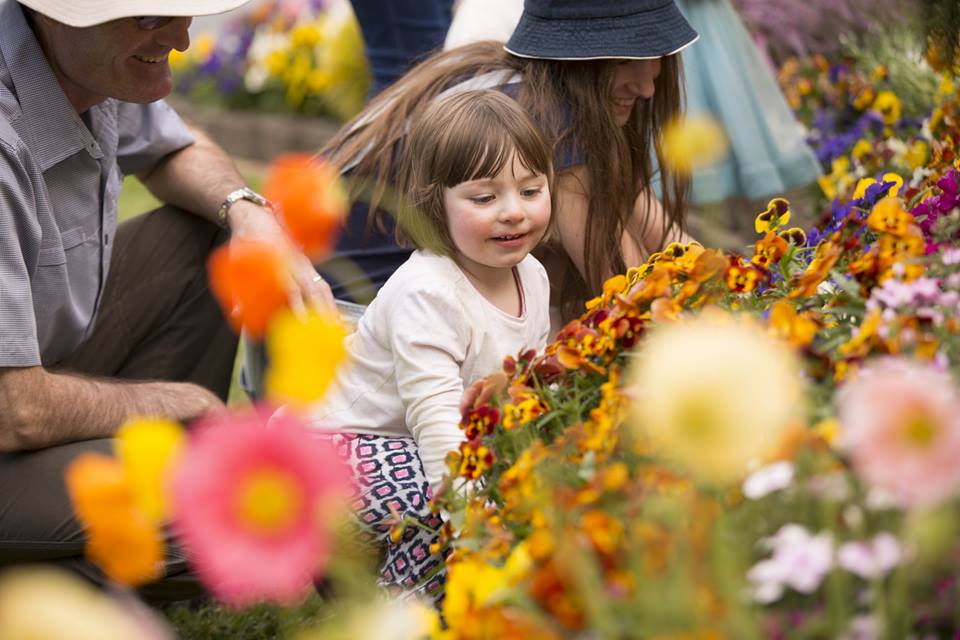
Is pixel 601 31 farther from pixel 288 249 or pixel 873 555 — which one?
pixel 873 555

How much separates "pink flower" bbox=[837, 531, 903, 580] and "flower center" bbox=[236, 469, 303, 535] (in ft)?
1.40

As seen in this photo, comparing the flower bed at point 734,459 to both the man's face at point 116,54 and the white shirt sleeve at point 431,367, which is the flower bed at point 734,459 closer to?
the white shirt sleeve at point 431,367

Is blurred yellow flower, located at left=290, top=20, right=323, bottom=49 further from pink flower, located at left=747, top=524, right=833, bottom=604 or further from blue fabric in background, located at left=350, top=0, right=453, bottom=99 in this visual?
pink flower, located at left=747, top=524, right=833, bottom=604

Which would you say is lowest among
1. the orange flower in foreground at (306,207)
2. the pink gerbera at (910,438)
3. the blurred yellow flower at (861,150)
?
the blurred yellow flower at (861,150)

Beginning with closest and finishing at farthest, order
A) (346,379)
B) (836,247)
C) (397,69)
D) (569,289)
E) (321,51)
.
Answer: (836,247)
(346,379)
(569,289)
(397,69)
(321,51)

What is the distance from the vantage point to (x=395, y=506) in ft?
6.52

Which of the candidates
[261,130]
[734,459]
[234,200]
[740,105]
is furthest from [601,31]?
[261,130]

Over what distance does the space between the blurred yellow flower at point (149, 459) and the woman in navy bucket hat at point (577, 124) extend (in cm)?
135

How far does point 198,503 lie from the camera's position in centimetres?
81

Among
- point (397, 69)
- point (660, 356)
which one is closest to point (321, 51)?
point (397, 69)

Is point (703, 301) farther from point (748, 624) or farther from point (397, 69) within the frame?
point (397, 69)

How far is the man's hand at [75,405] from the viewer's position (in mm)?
1979

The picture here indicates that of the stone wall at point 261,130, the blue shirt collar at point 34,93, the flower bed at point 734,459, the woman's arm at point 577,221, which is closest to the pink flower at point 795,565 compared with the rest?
the flower bed at point 734,459

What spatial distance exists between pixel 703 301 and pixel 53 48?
1.28 m
